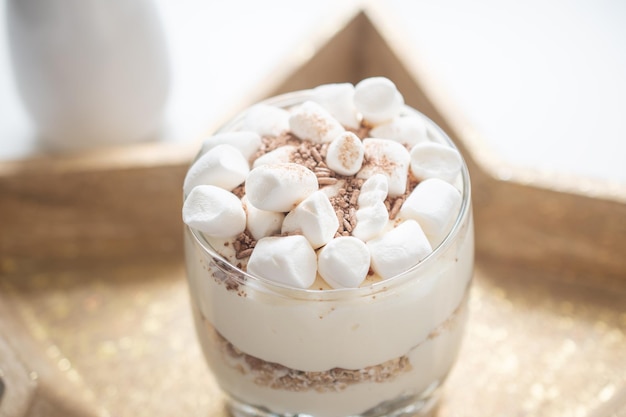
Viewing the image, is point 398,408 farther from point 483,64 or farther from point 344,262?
point 483,64

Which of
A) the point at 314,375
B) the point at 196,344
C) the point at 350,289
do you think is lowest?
the point at 196,344

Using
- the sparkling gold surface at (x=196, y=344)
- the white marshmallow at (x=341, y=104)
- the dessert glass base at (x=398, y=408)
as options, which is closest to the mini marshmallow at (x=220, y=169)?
the white marshmallow at (x=341, y=104)

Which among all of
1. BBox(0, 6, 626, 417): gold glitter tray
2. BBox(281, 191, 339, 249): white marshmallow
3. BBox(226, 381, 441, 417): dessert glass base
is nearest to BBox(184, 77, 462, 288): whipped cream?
BBox(281, 191, 339, 249): white marshmallow

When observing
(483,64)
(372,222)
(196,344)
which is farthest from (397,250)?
(483,64)

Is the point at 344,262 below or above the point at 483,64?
above

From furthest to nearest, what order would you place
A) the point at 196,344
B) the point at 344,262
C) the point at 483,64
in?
the point at 483,64, the point at 196,344, the point at 344,262

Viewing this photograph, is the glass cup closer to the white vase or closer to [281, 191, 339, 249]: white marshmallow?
[281, 191, 339, 249]: white marshmallow

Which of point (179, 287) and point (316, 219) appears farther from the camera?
point (179, 287)
